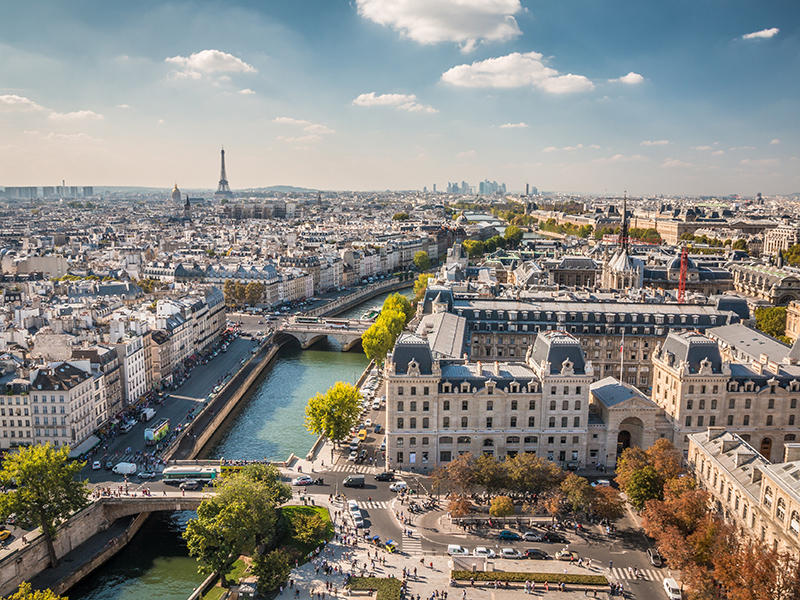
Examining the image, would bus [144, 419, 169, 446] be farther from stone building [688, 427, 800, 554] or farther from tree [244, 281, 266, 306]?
tree [244, 281, 266, 306]

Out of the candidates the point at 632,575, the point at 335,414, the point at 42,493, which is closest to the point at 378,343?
the point at 335,414

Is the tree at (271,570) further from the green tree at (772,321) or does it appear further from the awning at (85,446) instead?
the green tree at (772,321)

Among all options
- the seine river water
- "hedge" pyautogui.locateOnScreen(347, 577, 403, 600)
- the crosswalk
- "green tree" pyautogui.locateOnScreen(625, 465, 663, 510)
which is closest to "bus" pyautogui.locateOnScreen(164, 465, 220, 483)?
the seine river water

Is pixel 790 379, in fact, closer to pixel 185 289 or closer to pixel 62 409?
pixel 62 409

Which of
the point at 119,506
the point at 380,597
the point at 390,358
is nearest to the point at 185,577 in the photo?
the point at 119,506

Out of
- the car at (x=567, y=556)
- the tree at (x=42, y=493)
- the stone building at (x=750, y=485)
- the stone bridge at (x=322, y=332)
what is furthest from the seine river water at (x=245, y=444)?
the stone building at (x=750, y=485)

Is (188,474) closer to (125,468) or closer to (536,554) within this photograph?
(125,468)
